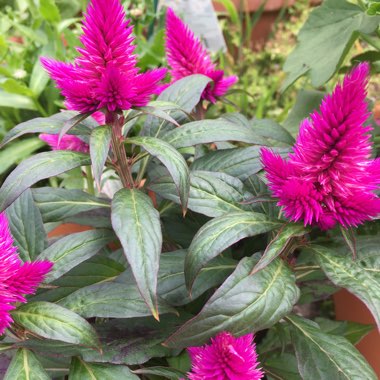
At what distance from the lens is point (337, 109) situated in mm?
608

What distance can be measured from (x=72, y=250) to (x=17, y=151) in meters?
0.71

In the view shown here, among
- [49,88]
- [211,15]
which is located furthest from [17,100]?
[211,15]

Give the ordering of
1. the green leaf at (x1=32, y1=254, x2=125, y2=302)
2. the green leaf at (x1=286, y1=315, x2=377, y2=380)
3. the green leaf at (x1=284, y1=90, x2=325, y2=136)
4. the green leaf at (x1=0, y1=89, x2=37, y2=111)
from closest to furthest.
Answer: the green leaf at (x1=286, y1=315, x2=377, y2=380)
the green leaf at (x1=32, y1=254, x2=125, y2=302)
the green leaf at (x1=284, y1=90, x2=325, y2=136)
the green leaf at (x1=0, y1=89, x2=37, y2=111)

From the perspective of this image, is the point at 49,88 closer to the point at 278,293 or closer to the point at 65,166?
the point at 65,166

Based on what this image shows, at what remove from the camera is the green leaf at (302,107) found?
4.32 ft

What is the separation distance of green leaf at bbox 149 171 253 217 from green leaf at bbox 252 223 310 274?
3.1 inches

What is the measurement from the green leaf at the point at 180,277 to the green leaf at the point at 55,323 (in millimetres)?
Result: 141

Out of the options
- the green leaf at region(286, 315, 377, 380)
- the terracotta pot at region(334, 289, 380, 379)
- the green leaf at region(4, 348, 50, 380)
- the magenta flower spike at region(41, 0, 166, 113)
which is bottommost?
the terracotta pot at region(334, 289, 380, 379)

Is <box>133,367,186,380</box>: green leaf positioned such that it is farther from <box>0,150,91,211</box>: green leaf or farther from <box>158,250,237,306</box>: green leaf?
<box>0,150,91,211</box>: green leaf

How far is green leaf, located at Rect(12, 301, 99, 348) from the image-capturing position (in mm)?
678

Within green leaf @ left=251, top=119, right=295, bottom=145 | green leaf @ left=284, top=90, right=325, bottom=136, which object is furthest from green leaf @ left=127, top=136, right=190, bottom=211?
green leaf @ left=284, top=90, right=325, bottom=136

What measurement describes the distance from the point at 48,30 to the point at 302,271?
3.53ft

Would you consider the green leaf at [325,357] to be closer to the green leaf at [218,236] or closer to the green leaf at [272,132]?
the green leaf at [218,236]

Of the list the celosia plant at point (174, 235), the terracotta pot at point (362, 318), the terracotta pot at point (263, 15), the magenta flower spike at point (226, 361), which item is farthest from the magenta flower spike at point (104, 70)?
the terracotta pot at point (263, 15)
